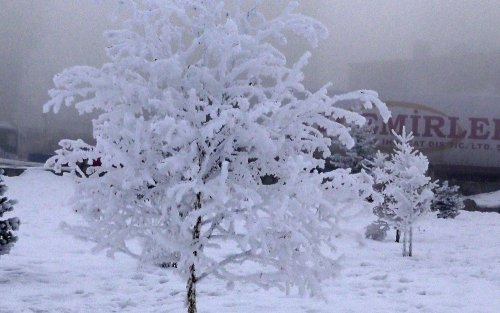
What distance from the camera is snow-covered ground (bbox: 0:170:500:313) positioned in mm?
8961

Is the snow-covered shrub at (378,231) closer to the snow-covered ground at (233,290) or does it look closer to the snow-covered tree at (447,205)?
the snow-covered ground at (233,290)

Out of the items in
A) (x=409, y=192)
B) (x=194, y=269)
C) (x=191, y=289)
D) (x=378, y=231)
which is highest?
(x=409, y=192)

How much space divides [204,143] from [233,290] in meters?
5.63

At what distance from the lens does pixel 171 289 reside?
10.2 meters

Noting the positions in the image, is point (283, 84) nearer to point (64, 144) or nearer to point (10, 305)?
point (64, 144)

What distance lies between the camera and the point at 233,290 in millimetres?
10062

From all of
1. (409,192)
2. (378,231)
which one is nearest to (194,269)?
(409,192)

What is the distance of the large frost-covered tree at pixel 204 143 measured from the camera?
4.87 meters

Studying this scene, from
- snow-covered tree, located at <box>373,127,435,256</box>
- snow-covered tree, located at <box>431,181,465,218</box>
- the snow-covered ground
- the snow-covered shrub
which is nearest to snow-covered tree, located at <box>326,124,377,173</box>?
snow-covered tree, located at <box>431,181,465,218</box>

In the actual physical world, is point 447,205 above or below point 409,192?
below

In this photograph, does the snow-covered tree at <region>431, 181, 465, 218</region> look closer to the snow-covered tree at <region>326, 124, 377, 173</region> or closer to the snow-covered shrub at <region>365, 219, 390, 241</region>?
the snow-covered tree at <region>326, 124, 377, 173</region>

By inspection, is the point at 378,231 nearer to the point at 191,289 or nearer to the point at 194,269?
the point at 191,289

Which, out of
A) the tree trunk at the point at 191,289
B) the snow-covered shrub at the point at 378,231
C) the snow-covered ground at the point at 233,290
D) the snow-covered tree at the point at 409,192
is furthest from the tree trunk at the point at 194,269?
the snow-covered shrub at the point at 378,231

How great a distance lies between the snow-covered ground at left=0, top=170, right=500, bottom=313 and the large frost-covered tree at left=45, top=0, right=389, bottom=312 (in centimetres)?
112
